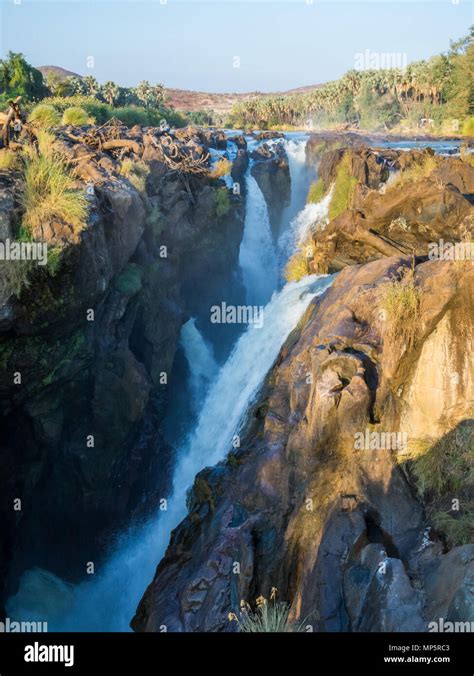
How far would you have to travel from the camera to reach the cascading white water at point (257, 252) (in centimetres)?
2358

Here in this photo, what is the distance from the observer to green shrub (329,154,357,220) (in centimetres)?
2380

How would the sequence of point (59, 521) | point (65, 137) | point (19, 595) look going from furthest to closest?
1. point (65, 137)
2. point (59, 521)
3. point (19, 595)

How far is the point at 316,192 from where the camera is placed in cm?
2658

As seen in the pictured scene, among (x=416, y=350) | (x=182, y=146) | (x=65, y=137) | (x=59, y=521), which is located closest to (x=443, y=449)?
(x=416, y=350)

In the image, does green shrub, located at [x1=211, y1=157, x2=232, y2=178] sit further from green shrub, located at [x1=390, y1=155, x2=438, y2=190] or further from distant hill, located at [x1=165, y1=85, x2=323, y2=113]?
distant hill, located at [x1=165, y1=85, x2=323, y2=113]

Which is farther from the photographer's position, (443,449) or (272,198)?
(272,198)

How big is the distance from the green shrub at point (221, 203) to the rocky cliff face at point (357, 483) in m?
10.5

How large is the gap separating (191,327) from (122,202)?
23.1 ft

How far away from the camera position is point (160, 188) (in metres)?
17.5

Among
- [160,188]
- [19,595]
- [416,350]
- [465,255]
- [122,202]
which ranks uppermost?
[160,188]

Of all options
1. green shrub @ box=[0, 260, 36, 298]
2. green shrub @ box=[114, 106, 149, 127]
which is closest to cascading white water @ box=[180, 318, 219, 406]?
green shrub @ box=[0, 260, 36, 298]
